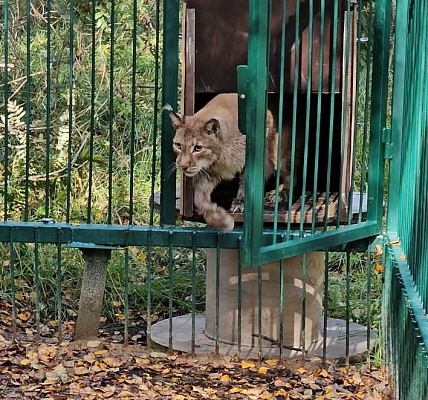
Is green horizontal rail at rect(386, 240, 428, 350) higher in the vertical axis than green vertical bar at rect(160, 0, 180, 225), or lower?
lower

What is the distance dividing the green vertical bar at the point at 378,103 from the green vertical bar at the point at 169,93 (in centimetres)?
108

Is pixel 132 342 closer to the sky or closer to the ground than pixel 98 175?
closer to the ground

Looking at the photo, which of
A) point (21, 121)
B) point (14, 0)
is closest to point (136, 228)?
point (21, 121)

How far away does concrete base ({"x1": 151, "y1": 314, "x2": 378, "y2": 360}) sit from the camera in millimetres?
5207

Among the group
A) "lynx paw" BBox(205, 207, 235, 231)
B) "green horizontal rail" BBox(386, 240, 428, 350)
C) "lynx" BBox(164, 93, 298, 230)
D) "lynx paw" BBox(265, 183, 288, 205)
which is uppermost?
"lynx" BBox(164, 93, 298, 230)

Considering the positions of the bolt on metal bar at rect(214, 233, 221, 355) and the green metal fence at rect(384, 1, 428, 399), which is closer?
the green metal fence at rect(384, 1, 428, 399)

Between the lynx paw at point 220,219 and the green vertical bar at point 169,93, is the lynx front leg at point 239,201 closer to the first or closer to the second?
the lynx paw at point 220,219

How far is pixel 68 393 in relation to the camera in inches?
180

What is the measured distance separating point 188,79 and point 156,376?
5.24 ft

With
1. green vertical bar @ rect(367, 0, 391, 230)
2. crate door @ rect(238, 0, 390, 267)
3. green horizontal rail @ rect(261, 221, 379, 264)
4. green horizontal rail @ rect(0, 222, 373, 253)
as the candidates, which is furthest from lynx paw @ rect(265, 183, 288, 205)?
green vertical bar @ rect(367, 0, 391, 230)

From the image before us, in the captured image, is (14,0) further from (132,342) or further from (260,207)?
(260,207)

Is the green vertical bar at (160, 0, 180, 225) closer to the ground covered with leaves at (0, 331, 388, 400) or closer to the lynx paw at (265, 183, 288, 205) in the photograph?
the lynx paw at (265, 183, 288, 205)

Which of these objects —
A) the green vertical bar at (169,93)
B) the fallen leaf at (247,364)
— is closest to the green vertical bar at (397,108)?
the fallen leaf at (247,364)

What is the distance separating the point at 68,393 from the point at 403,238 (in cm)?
185
